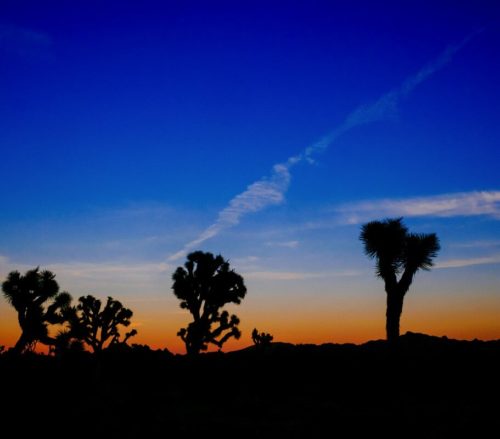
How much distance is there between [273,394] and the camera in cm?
1461

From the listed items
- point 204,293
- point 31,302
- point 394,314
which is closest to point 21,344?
point 31,302

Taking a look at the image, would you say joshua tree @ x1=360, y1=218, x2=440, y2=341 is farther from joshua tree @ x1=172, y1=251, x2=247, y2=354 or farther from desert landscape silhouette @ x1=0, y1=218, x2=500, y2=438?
joshua tree @ x1=172, y1=251, x2=247, y2=354

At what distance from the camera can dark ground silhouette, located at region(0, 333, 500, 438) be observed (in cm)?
1007

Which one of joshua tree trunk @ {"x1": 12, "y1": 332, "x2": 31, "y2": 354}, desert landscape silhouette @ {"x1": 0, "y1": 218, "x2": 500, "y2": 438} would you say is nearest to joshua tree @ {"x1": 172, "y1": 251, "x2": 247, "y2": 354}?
desert landscape silhouette @ {"x1": 0, "y1": 218, "x2": 500, "y2": 438}

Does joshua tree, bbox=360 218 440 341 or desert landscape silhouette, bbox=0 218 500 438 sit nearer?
desert landscape silhouette, bbox=0 218 500 438

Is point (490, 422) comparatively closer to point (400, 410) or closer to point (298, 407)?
point (400, 410)

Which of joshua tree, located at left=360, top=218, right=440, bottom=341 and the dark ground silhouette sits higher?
joshua tree, located at left=360, top=218, right=440, bottom=341

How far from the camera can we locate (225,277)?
75.4 ft

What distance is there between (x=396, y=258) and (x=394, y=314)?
91.7 inches

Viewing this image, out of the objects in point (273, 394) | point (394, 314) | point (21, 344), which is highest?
point (394, 314)

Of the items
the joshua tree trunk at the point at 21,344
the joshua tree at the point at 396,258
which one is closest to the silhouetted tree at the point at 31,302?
the joshua tree trunk at the point at 21,344

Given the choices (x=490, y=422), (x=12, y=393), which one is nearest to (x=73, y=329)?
(x=12, y=393)

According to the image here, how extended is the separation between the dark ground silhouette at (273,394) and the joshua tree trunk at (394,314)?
25.1 inches

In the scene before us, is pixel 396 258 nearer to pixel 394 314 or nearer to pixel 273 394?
pixel 394 314
